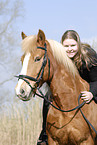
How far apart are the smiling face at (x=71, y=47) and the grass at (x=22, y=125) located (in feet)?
9.20

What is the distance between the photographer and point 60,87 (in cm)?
289

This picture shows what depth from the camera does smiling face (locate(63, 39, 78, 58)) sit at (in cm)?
315

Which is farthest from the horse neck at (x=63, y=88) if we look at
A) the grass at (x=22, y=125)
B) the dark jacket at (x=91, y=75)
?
the grass at (x=22, y=125)

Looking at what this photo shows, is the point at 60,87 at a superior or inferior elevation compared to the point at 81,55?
inferior

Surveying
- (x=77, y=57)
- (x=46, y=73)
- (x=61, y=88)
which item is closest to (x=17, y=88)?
(x=46, y=73)

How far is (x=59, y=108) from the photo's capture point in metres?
2.93

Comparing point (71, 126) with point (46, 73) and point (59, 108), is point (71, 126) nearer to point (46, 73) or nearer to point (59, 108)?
point (59, 108)

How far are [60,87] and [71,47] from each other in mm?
653

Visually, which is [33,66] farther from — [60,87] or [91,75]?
[91,75]

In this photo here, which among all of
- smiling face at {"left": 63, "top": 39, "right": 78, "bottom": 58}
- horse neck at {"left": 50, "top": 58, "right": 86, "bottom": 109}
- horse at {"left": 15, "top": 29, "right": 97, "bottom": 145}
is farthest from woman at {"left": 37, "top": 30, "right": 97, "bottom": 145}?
horse neck at {"left": 50, "top": 58, "right": 86, "bottom": 109}

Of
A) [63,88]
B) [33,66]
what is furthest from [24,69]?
[63,88]

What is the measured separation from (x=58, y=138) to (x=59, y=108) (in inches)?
15.6

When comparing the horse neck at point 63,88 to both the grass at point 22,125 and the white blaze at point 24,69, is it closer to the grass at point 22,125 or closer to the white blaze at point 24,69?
the white blaze at point 24,69

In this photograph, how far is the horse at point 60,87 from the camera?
268cm
